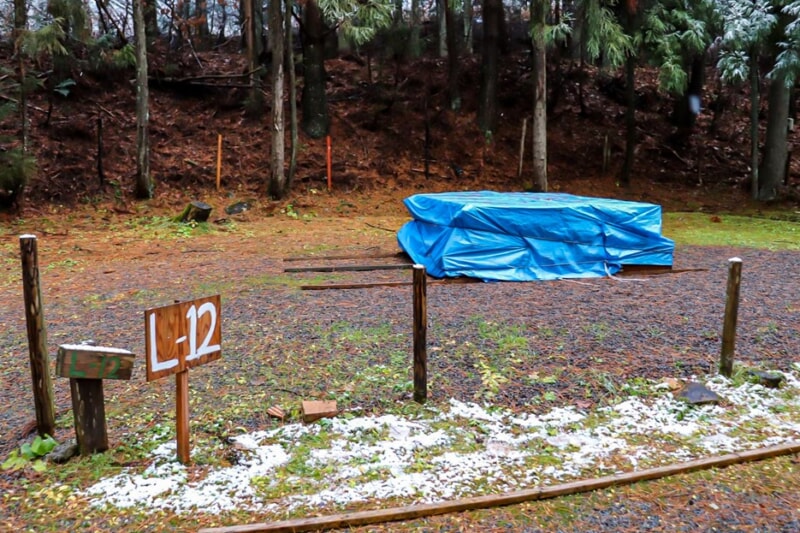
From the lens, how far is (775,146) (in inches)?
642

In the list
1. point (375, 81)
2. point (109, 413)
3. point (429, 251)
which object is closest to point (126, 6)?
point (375, 81)

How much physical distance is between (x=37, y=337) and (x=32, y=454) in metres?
0.63

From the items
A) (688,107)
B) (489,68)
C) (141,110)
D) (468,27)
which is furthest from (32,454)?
(468,27)

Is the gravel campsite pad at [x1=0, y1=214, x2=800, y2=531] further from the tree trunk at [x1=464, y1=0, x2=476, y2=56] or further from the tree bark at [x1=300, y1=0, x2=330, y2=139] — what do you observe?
the tree trunk at [x1=464, y1=0, x2=476, y2=56]

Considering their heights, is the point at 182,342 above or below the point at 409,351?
above

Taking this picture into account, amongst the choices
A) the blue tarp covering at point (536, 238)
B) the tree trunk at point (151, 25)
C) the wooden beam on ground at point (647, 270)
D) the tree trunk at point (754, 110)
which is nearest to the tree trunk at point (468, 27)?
the tree trunk at point (754, 110)

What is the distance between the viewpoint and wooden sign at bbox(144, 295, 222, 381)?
295 centimetres

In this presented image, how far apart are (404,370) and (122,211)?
11.2 metres

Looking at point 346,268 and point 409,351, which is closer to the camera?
point 409,351

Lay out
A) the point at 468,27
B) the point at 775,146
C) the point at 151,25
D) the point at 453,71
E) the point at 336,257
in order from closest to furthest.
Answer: the point at 336,257 → the point at 775,146 → the point at 453,71 → the point at 151,25 → the point at 468,27

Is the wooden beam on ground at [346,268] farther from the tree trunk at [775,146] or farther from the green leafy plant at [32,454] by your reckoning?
the tree trunk at [775,146]

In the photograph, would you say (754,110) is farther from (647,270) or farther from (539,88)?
(647,270)

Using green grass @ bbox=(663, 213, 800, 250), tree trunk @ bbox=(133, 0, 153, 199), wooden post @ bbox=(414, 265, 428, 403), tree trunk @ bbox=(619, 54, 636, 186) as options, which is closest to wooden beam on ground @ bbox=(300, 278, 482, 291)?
wooden post @ bbox=(414, 265, 428, 403)

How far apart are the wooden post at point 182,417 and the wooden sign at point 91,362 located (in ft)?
1.01
